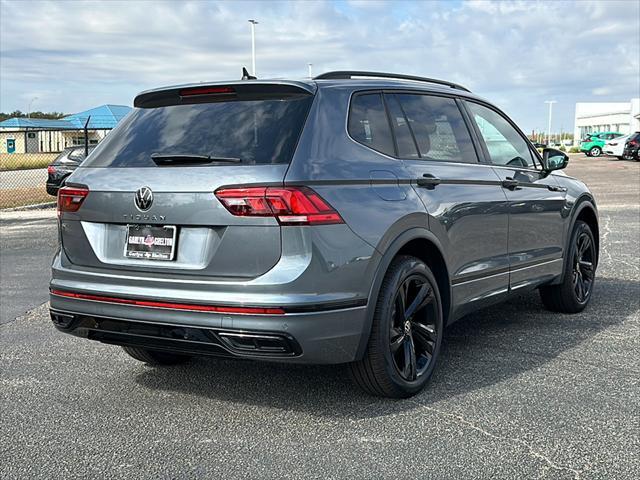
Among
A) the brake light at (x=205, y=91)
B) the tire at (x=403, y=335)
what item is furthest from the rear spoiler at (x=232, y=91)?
the tire at (x=403, y=335)

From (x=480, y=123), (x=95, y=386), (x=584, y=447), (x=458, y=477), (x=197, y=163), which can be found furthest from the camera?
(x=480, y=123)

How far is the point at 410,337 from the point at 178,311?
1356 mm

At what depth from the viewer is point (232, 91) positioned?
14.0ft

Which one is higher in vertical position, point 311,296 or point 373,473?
point 311,296

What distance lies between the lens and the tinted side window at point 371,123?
4359 millimetres

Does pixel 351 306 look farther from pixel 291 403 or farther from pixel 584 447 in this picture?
pixel 584 447

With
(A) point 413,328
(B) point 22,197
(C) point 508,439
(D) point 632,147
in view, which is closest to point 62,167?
(B) point 22,197

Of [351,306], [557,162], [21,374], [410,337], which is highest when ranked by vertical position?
[557,162]

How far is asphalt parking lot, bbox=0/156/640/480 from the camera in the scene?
3.60 m

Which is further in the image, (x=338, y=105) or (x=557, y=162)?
(x=557, y=162)

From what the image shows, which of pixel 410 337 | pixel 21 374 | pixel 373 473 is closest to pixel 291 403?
pixel 410 337

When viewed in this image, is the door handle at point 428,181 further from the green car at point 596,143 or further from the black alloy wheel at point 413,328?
the green car at point 596,143

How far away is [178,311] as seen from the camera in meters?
3.92

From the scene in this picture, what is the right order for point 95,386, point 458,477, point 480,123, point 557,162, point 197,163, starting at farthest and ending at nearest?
point 557,162 < point 480,123 < point 95,386 < point 197,163 < point 458,477
